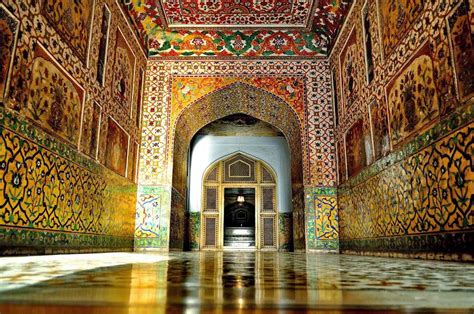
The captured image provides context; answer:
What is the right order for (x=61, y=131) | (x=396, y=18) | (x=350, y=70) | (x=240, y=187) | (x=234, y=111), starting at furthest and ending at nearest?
(x=240, y=187)
(x=234, y=111)
(x=350, y=70)
(x=396, y=18)
(x=61, y=131)

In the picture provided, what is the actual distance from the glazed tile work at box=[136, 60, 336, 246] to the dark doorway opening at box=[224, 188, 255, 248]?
5.74 metres

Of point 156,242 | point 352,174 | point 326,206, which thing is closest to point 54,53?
point 156,242

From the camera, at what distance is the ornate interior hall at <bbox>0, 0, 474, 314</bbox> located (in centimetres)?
67

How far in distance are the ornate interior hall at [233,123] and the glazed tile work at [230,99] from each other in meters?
0.02

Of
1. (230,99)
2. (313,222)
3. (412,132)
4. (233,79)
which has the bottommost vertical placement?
(313,222)

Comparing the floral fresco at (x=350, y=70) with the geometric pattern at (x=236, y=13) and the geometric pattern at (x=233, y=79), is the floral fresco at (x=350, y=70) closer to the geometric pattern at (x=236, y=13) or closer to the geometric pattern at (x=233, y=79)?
the geometric pattern at (x=233, y=79)

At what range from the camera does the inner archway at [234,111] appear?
5805 millimetres

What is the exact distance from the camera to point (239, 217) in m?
14.0

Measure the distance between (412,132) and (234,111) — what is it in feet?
12.9

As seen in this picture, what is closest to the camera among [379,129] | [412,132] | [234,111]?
[412,132]

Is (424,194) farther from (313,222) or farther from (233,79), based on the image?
(233,79)

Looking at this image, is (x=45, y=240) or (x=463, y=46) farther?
(x=45, y=240)

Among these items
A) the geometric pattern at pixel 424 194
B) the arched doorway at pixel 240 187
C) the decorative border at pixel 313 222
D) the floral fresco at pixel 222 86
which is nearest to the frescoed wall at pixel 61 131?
the floral fresco at pixel 222 86

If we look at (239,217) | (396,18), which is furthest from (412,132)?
(239,217)
